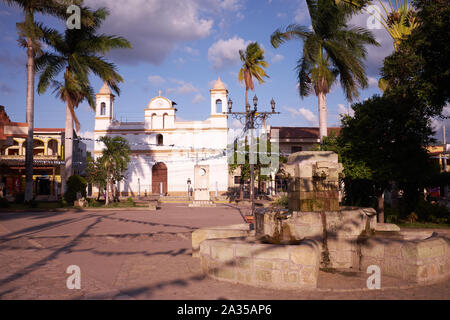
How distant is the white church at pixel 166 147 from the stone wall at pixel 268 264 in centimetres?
3202

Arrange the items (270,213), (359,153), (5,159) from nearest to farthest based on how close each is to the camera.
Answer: (270,213) < (359,153) < (5,159)

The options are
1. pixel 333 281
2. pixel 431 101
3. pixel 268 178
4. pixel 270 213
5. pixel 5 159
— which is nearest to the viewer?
pixel 333 281

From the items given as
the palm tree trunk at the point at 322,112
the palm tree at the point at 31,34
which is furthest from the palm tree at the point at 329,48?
the palm tree at the point at 31,34

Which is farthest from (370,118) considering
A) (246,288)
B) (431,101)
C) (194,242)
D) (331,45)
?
(246,288)

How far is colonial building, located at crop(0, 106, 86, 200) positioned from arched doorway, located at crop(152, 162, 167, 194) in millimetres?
7735

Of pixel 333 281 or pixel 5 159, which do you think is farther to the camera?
pixel 5 159

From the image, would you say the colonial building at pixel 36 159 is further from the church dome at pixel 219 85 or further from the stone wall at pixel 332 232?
the stone wall at pixel 332 232

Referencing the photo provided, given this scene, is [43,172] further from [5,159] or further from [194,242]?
[194,242]

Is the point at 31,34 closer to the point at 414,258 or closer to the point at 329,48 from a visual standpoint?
the point at 329,48

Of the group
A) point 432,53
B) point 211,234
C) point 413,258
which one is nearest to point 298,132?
point 432,53

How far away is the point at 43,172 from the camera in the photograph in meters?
38.8

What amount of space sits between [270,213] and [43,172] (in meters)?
38.4

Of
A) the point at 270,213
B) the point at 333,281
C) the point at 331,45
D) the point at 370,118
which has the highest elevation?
the point at 331,45

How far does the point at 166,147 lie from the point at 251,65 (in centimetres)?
1641
